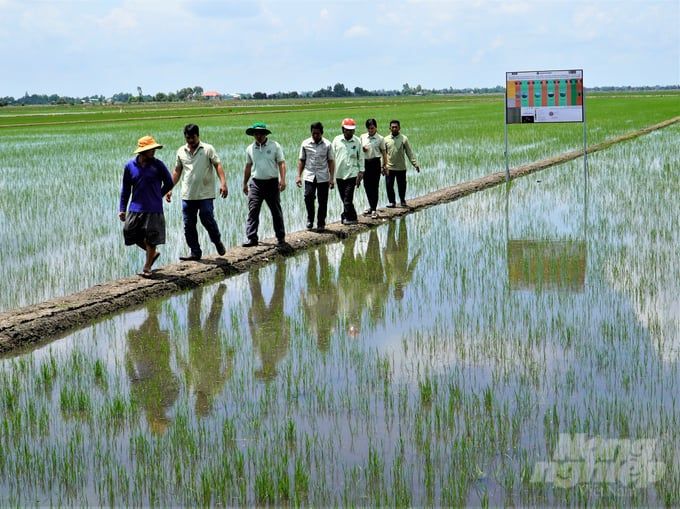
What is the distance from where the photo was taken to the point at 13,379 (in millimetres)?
5902

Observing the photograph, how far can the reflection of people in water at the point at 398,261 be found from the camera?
8.59 m

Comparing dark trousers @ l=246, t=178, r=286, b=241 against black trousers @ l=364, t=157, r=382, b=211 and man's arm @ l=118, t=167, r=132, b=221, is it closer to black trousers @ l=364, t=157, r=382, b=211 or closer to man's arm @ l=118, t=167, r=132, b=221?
man's arm @ l=118, t=167, r=132, b=221

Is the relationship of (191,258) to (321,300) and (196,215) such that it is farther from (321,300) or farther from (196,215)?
(321,300)

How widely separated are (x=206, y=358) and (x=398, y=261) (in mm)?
3692

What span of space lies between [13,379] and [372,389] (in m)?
2.07

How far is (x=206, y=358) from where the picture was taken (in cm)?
629

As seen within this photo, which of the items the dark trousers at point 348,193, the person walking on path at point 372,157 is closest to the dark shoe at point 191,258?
the dark trousers at point 348,193

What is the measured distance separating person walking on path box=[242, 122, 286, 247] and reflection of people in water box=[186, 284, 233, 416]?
2.11 meters

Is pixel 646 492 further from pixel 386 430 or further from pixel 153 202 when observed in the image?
pixel 153 202

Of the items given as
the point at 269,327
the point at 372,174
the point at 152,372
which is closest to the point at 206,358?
the point at 152,372

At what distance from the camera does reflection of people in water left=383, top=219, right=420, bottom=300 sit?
859 centimetres

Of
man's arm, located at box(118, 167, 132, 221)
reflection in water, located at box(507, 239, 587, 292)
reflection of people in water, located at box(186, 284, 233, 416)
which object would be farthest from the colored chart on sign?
reflection of people in water, located at box(186, 284, 233, 416)

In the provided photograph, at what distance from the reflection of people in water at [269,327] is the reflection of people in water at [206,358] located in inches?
8.6

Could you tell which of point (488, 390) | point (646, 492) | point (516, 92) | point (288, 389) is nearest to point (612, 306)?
point (488, 390)
